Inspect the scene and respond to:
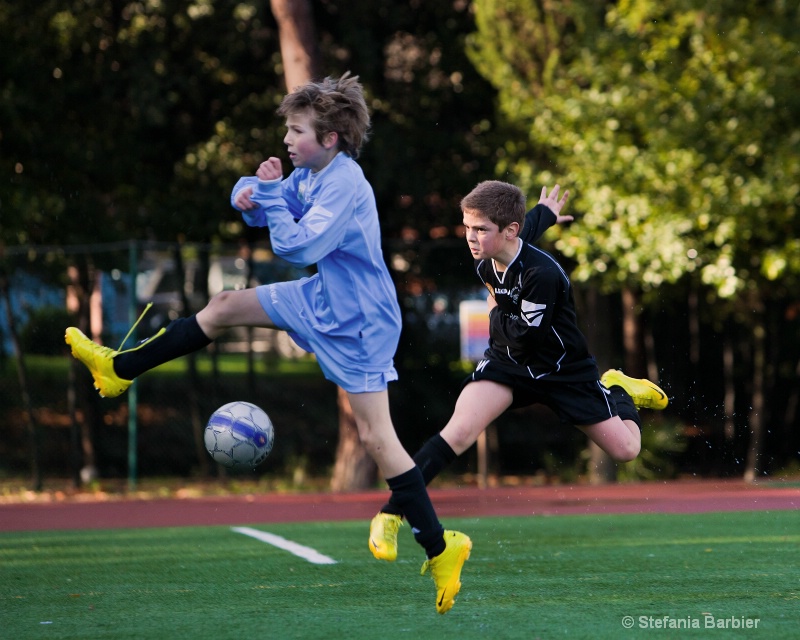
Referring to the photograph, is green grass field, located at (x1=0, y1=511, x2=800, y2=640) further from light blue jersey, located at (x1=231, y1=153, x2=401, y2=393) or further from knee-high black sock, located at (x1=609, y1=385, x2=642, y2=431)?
light blue jersey, located at (x1=231, y1=153, x2=401, y2=393)

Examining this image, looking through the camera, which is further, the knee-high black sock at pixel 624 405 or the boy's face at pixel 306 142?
the knee-high black sock at pixel 624 405

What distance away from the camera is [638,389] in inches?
245

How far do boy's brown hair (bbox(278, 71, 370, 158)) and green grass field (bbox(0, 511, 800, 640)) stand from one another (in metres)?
1.88

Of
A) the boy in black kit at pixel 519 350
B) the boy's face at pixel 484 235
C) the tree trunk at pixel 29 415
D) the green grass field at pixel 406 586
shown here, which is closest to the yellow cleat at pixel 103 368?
the green grass field at pixel 406 586

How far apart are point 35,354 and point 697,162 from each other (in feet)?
24.0

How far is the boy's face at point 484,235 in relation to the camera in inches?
207

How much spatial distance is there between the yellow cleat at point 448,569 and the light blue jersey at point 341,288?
2.27 feet

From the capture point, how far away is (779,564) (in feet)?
19.8

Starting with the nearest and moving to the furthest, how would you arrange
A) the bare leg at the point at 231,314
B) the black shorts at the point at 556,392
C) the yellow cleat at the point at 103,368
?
the bare leg at the point at 231,314
the yellow cleat at the point at 103,368
the black shorts at the point at 556,392

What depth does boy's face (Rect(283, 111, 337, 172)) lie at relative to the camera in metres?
4.69

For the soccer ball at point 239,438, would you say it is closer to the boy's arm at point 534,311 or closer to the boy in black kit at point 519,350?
the boy in black kit at point 519,350

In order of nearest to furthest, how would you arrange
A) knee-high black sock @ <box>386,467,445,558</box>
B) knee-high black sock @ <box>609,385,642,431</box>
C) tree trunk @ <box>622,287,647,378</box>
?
knee-high black sock @ <box>386,467,445,558</box>, knee-high black sock @ <box>609,385,642,431</box>, tree trunk @ <box>622,287,647,378</box>

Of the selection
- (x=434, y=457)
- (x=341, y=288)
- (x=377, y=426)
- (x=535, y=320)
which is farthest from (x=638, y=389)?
(x=341, y=288)

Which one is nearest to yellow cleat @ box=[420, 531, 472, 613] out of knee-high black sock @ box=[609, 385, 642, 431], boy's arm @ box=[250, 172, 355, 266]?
boy's arm @ box=[250, 172, 355, 266]
